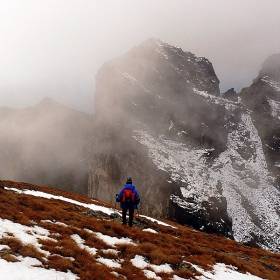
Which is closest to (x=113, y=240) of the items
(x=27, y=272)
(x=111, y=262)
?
(x=111, y=262)

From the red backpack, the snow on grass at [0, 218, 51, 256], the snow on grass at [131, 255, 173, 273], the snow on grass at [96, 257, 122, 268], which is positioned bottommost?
the snow on grass at [131, 255, 173, 273]

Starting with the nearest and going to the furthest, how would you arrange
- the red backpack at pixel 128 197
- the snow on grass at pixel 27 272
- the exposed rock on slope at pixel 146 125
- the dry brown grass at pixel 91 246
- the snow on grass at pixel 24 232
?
the snow on grass at pixel 27 272
the dry brown grass at pixel 91 246
the snow on grass at pixel 24 232
the red backpack at pixel 128 197
the exposed rock on slope at pixel 146 125

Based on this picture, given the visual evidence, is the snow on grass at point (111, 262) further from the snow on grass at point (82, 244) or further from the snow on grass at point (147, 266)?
the snow on grass at point (147, 266)

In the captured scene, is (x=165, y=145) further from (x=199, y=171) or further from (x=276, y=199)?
(x=276, y=199)

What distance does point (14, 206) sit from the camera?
53.5ft

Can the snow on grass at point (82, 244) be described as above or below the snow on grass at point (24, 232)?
below

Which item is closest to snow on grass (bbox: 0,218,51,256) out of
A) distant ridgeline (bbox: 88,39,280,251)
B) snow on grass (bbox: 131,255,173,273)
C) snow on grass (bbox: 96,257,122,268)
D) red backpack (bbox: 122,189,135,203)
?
snow on grass (bbox: 96,257,122,268)

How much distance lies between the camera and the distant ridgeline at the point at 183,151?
110500 millimetres

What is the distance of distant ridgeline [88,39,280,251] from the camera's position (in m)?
110

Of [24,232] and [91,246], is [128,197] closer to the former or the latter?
[91,246]

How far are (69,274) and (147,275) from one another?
3404mm

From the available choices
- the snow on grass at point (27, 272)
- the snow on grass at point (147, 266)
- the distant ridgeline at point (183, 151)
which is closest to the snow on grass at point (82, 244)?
the snow on grass at point (147, 266)

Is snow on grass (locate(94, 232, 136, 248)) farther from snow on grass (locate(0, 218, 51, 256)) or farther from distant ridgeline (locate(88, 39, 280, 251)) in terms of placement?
distant ridgeline (locate(88, 39, 280, 251))

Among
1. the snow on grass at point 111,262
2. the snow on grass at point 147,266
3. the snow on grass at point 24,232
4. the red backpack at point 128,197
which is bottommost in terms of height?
the snow on grass at point 147,266
